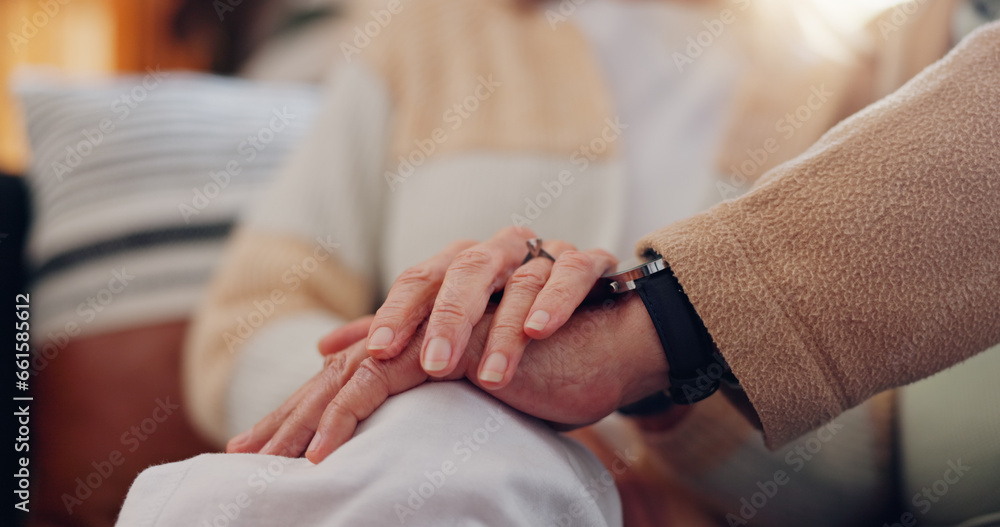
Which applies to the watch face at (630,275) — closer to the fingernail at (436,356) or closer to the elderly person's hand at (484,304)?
the elderly person's hand at (484,304)

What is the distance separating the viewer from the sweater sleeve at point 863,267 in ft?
1.24

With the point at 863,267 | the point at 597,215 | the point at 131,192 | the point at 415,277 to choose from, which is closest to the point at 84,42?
the point at 131,192

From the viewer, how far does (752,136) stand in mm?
715

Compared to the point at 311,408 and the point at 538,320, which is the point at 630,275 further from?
the point at 311,408

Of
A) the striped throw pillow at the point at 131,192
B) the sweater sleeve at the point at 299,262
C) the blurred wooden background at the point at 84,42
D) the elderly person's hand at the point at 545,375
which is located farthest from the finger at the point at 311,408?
the blurred wooden background at the point at 84,42

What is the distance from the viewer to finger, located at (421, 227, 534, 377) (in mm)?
371

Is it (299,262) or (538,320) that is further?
(299,262)

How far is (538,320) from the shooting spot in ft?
1.24

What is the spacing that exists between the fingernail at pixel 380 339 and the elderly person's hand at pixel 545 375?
2cm

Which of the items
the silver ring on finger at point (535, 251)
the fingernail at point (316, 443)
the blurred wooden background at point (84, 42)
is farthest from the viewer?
the blurred wooden background at point (84, 42)

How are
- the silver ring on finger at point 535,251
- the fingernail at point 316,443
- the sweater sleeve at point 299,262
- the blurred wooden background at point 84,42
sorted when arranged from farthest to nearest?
the blurred wooden background at point 84,42 < the sweater sleeve at point 299,262 < the silver ring on finger at point 535,251 < the fingernail at point 316,443

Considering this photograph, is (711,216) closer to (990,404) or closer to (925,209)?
(925,209)

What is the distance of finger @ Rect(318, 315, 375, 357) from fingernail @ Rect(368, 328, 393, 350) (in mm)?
92

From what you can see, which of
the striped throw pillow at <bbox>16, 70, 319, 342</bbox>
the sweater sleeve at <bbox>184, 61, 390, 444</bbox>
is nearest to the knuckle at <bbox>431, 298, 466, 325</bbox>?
the sweater sleeve at <bbox>184, 61, 390, 444</bbox>
